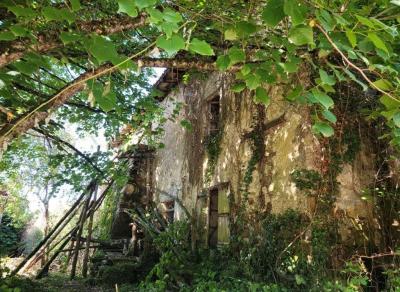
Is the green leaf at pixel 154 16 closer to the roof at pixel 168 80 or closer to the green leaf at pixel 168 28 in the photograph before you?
the green leaf at pixel 168 28

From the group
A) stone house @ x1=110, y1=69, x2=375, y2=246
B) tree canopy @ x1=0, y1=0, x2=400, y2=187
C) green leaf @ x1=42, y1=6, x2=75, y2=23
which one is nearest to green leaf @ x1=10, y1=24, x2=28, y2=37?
tree canopy @ x1=0, y1=0, x2=400, y2=187

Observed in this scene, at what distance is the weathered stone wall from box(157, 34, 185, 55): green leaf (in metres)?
1.30

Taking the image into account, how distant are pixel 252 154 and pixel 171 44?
445 centimetres

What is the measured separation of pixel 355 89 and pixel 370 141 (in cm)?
74

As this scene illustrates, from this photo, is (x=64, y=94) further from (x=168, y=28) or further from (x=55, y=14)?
(x=168, y=28)

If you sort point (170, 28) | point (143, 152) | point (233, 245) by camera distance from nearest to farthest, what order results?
point (170, 28) < point (233, 245) < point (143, 152)

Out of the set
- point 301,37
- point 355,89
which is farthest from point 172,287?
point 301,37

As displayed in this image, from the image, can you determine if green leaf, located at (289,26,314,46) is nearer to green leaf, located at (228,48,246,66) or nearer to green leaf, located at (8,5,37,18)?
green leaf, located at (228,48,246,66)

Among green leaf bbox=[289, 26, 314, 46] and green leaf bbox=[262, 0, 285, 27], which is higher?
green leaf bbox=[262, 0, 285, 27]

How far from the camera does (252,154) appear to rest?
18.6 ft

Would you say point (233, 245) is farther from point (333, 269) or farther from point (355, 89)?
Answer: point (355, 89)

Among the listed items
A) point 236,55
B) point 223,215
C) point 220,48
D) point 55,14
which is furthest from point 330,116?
point 223,215

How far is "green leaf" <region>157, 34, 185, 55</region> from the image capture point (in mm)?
1373

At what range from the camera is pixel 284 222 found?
181 inches
